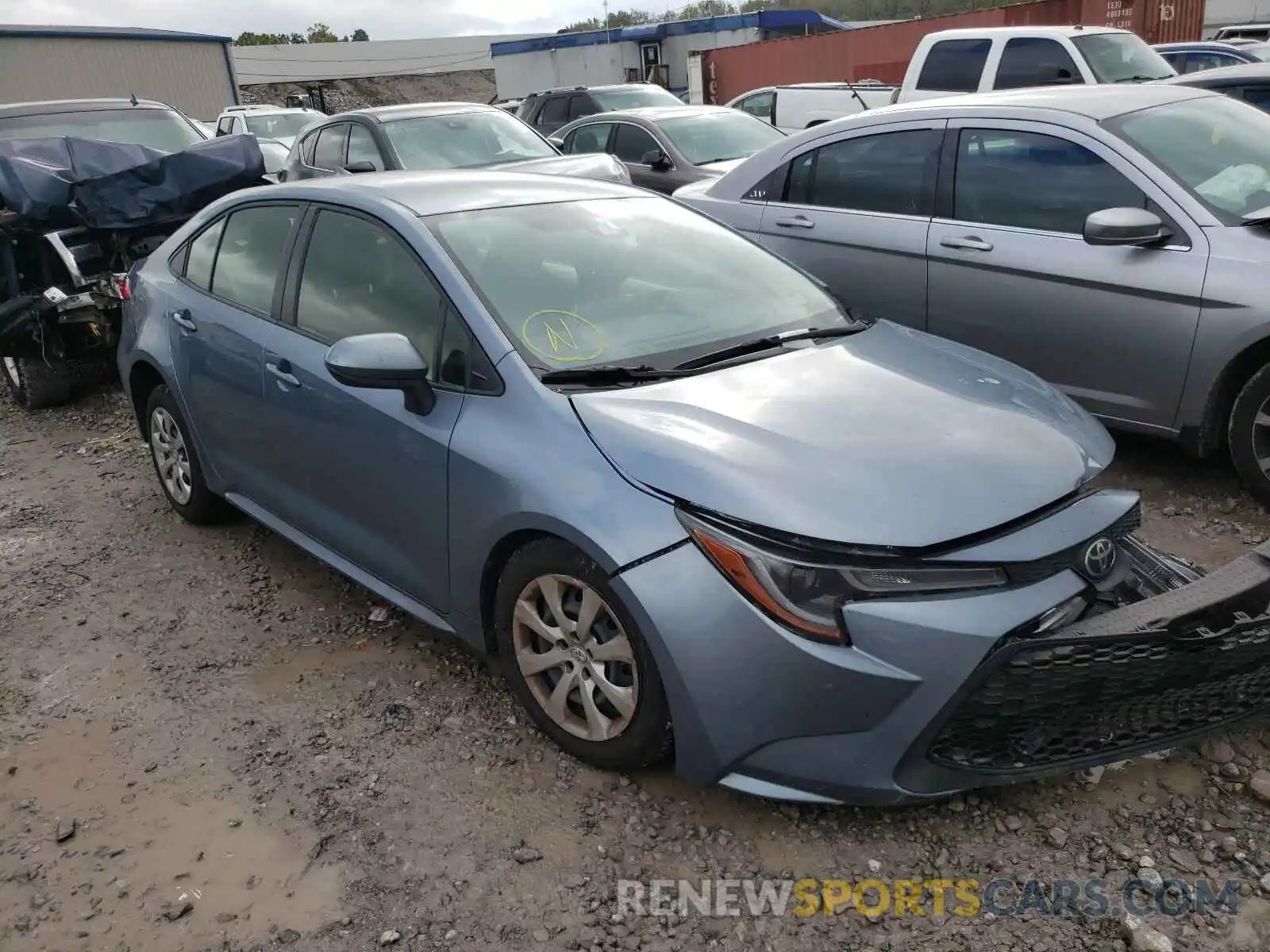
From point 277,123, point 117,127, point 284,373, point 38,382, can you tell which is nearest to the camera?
point 284,373

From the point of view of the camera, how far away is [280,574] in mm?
4395

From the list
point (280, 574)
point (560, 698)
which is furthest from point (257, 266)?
point (560, 698)

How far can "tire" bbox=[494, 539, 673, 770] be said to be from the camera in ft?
8.62

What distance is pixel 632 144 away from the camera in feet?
35.2

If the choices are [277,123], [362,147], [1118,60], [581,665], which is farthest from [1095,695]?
[277,123]

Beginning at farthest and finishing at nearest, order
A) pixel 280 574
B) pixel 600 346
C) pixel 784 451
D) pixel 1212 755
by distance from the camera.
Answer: pixel 280 574 < pixel 600 346 < pixel 1212 755 < pixel 784 451

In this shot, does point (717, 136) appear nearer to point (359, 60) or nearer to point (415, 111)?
point (415, 111)

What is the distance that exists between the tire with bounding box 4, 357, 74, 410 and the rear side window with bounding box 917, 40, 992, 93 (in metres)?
8.69

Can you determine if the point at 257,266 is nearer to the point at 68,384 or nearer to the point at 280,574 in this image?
the point at 280,574

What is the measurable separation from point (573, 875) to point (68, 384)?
610 cm

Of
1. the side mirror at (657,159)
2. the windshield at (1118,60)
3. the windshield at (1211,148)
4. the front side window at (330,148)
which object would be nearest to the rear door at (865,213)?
the windshield at (1211,148)

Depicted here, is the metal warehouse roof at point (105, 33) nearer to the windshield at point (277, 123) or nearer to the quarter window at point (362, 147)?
the windshield at point (277, 123)

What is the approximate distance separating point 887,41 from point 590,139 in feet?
51.9

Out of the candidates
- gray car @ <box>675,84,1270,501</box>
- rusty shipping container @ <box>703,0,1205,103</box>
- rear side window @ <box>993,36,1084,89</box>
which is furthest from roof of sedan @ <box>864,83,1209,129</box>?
rusty shipping container @ <box>703,0,1205,103</box>
